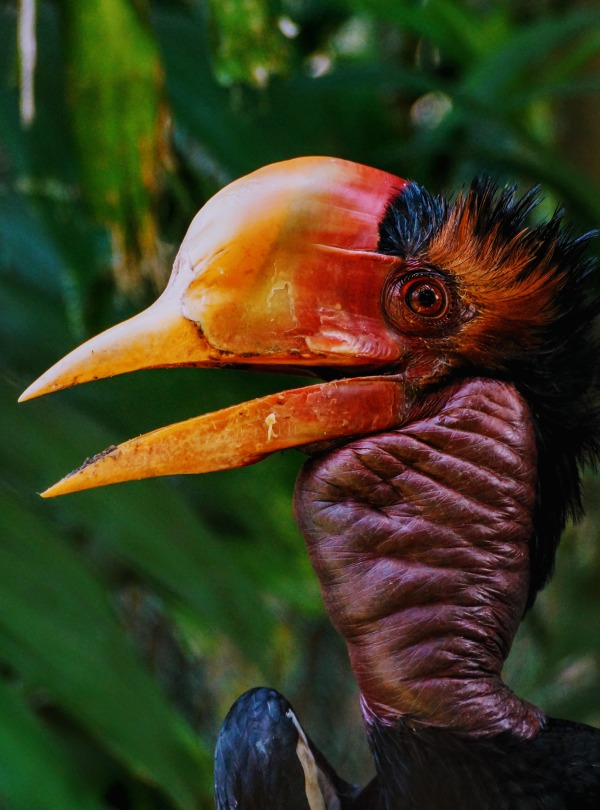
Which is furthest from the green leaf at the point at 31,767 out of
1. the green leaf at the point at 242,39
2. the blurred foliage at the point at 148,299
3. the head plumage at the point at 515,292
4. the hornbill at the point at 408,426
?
the green leaf at the point at 242,39

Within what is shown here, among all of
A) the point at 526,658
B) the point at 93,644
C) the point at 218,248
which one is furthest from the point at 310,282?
the point at 526,658

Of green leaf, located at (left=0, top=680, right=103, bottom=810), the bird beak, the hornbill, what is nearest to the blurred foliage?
green leaf, located at (left=0, top=680, right=103, bottom=810)

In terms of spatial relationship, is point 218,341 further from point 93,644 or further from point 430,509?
point 93,644

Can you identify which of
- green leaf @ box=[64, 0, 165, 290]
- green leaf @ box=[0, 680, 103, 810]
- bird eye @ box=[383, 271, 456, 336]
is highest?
green leaf @ box=[64, 0, 165, 290]

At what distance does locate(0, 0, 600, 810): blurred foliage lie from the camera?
110 centimetres

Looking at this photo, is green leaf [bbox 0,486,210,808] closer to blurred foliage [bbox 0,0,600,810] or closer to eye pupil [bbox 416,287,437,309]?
blurred foliage [bbox 0,0,600,810]

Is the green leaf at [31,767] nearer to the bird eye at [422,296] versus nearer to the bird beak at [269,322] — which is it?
the bird beak at [269,322]

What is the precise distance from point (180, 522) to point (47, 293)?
0.72 m

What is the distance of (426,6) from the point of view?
1787mm

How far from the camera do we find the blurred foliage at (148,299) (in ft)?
3.60

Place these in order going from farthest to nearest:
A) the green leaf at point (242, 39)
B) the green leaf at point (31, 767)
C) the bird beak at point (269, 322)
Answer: the green leaf at point (242, 39)
the green leaf at point (31, 767)
the bird beak at point (269, 322)

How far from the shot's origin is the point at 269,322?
816 mm

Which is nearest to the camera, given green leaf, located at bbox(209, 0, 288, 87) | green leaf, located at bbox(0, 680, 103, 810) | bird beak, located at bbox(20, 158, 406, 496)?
bird beak, located at bbox(20, 158, 406, 496)

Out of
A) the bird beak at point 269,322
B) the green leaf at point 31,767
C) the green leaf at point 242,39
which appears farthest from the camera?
the green leaf at point 242,39
